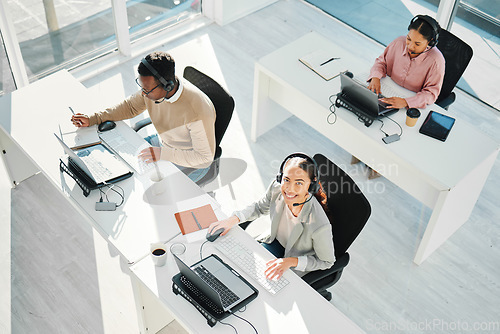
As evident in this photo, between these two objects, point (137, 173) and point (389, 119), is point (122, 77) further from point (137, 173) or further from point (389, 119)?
point (389, 119)

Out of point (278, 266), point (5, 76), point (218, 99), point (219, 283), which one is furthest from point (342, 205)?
point (5, 76)

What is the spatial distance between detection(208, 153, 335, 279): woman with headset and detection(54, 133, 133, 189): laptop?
0.66 m

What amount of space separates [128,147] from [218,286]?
113 cm

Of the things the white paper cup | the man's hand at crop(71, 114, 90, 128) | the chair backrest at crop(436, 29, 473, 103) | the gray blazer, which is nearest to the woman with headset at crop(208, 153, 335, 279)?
the gray blazer

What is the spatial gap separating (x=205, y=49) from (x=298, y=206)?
10.1 ft

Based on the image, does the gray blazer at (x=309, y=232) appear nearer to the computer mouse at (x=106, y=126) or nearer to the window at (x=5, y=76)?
the computer mouse at (x=106, y=126)

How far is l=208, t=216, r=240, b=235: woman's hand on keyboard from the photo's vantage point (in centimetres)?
292

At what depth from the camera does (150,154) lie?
10.8 feet

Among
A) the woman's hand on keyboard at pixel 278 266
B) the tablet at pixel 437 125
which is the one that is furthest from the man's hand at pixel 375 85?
the woman's hand on keyboard at pixel 278 266

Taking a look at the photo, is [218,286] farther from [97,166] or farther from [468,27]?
Result: [468,27]

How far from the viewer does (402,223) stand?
406cm

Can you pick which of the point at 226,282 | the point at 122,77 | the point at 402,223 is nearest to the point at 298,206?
the point at 226,282

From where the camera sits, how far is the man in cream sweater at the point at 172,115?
3.06m

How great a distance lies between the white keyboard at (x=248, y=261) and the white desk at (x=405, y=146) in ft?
4.00
